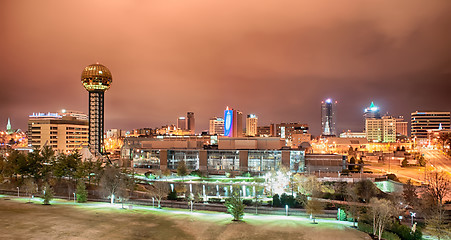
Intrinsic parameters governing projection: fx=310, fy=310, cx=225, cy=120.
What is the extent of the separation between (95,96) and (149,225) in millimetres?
109916

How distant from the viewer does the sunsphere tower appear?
428 feet

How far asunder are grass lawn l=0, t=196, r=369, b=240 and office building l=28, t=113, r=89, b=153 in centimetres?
11956

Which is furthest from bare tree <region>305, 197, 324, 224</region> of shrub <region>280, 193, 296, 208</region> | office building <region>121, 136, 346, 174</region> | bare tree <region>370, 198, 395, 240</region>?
office building <region>121, 136, 346, 174</region>

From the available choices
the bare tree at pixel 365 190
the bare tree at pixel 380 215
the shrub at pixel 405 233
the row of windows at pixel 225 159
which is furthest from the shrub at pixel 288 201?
the row of windows at pixel 225 159

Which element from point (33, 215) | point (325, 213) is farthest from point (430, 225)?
point (33, 215)

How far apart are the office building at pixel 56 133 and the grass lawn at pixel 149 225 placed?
120 metres

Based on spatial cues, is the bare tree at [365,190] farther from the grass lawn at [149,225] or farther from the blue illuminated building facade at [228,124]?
the blue illuminated building facade at [228,124]

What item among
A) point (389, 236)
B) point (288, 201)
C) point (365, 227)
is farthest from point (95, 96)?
point (389, 236)

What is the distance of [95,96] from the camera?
132000mm

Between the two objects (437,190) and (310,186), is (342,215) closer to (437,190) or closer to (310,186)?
(310,186)

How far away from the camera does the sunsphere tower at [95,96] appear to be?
130375mm

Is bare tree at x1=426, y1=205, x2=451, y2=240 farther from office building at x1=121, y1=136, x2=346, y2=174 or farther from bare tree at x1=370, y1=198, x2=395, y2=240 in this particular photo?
office building at x1=121, y1=136, x2=346, y2=174

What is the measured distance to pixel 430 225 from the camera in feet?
→ 109

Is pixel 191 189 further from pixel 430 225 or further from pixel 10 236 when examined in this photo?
pixel 430 225
